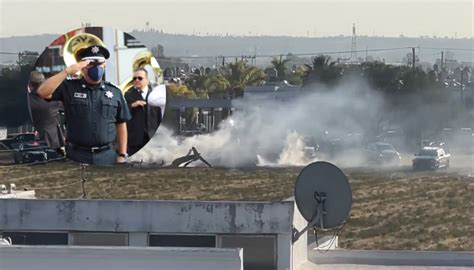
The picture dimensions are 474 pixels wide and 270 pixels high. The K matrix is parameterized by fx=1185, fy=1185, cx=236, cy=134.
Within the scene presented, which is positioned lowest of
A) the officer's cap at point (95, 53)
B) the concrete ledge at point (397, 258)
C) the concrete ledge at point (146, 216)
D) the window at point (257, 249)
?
the concrete ledge at point (397, 258)

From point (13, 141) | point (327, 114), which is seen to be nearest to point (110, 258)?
point (13, 141)

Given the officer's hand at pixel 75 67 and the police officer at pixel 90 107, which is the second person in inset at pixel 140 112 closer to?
the police officer at pixel 90 107

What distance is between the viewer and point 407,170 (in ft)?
182

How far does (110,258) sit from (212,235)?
4374 millimetres

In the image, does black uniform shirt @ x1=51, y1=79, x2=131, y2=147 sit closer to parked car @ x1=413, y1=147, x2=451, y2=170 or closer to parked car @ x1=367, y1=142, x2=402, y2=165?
parked car @ x1=413, y1=147, x2=451, y2=170

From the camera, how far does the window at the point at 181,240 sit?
17.2m

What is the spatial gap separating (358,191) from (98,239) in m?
31.5

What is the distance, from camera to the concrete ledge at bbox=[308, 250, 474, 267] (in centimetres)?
1767

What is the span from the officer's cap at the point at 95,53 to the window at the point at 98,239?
273 centimetres

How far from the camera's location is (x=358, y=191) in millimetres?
48281

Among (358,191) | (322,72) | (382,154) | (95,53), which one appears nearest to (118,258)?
(95,53)

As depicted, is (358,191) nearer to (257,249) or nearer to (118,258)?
(257,249)

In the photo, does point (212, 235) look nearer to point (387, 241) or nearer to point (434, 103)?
point (387, 241)

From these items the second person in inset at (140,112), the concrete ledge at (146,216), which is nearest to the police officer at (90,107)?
the second person in inset at (140,112)
